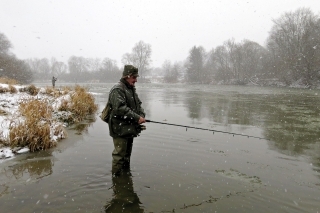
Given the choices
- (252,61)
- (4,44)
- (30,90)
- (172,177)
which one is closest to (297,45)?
(252,61)

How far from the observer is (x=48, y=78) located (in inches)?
3915

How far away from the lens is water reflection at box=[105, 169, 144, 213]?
348 centimetres

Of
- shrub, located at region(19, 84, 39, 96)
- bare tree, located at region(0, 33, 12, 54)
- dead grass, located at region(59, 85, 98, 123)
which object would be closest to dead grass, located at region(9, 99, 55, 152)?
dead grass, located at region(59, 85, 98, 123)

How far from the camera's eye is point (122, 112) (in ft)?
13.4

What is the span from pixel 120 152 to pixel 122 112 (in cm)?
80

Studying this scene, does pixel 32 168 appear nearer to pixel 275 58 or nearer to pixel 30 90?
pixel 30 90

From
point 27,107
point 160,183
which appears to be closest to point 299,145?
point 160,183

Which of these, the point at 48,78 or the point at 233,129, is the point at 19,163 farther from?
the point at 48,78

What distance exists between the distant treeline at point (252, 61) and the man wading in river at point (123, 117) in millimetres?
40953

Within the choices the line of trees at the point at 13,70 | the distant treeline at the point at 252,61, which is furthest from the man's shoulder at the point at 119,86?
the distant treeline at the point at 252,61

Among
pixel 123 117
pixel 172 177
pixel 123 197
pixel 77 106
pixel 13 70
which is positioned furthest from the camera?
pixel 13 70

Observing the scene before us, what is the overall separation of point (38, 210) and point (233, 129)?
25.5ft

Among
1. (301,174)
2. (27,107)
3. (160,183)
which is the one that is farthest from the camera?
(27,107)

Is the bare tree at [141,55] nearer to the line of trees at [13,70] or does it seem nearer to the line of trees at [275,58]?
the line of trees at [275,58]
